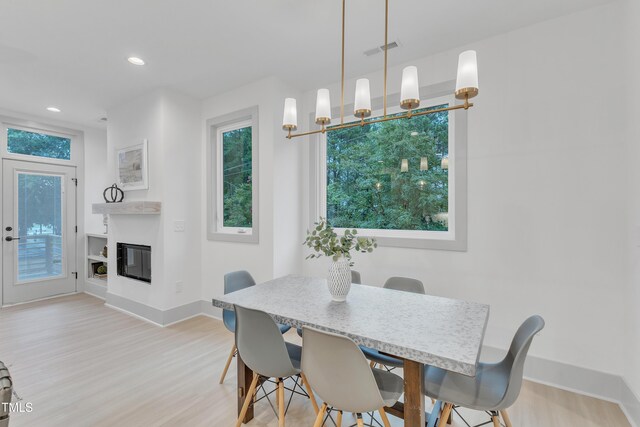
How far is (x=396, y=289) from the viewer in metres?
2.38

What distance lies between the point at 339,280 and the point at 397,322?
445mm

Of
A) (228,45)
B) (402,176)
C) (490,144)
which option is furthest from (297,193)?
(490,144)

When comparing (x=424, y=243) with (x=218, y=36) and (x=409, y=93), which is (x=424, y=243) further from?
(x=218, y=36)

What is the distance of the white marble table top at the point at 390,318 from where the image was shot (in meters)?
1.25

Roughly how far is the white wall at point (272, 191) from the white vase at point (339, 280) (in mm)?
1535

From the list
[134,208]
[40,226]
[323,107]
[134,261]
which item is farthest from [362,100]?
[40,226]

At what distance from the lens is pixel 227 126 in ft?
13.0

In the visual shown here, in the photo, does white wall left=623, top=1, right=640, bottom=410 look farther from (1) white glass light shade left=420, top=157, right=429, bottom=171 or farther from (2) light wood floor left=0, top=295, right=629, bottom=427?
(1) white glass light shade left=420, top=157, right=429, bottom=171

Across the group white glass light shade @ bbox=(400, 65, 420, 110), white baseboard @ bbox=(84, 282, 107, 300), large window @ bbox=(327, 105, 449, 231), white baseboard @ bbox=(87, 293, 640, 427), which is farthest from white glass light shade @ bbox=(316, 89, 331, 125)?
white baseboard @ bbox=(84, 282, 107, 300)

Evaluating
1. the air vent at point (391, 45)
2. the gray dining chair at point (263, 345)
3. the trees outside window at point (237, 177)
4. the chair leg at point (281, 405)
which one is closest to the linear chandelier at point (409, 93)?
the air vent at point (391, 45)

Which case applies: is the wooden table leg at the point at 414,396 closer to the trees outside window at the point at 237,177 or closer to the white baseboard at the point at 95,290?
the trees outside window at the point at 237,177

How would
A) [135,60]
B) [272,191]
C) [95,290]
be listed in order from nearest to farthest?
[135,60] → [272,191] → [95,290]

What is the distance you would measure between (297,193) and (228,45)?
65.2 inches

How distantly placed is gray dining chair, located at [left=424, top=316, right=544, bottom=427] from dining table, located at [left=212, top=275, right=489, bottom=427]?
16 cm
